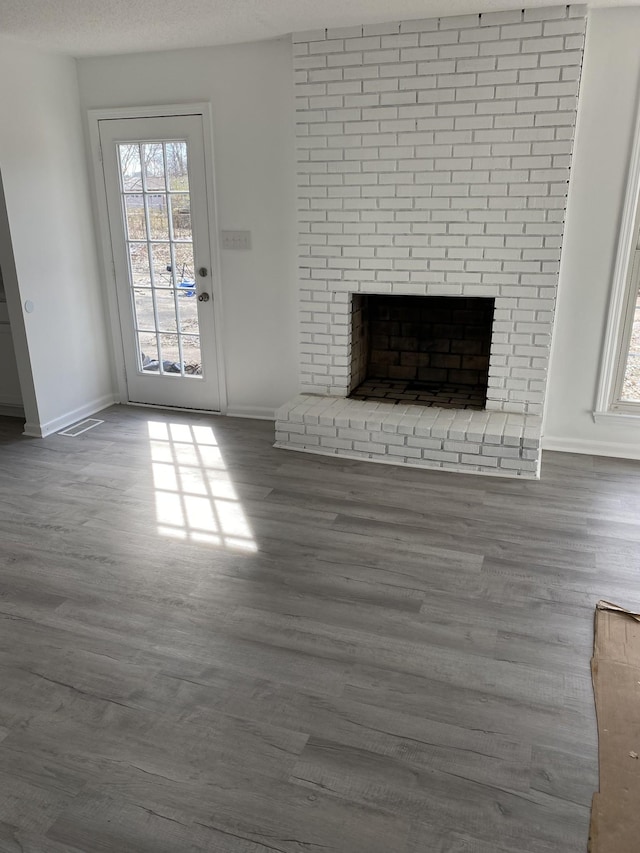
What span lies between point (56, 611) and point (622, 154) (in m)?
3.64

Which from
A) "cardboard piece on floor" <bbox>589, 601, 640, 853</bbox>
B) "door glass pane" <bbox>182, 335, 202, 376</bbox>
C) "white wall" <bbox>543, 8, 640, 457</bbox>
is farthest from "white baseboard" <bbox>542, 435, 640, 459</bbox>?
Result: "door glass pane" <bbox>182, 335, 202, 376</bbox>

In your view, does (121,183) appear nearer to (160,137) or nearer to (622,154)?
(160,137)

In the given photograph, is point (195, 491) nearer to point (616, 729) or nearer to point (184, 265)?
point (184, 265)

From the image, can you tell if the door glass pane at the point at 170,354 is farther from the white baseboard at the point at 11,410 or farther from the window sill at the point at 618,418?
the window sill at the point at 618,418

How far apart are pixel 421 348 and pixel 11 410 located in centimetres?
315

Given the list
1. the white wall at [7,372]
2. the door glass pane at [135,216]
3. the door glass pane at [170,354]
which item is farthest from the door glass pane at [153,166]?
the white wall at [7,372]

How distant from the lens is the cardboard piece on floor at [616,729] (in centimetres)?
167

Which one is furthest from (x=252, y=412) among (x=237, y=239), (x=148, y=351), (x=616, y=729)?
(x=616, y=729)

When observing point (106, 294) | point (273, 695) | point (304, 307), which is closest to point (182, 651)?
point (273, 695)

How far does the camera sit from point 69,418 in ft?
15.5

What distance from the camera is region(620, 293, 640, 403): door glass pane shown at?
152 inches

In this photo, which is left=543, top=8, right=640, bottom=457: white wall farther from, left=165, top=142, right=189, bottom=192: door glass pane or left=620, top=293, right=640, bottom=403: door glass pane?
left=165, top=142, right=189, bottom=192: door glass pane

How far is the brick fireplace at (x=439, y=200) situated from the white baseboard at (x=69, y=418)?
1611 mm

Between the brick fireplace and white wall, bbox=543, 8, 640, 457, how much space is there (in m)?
0.16
